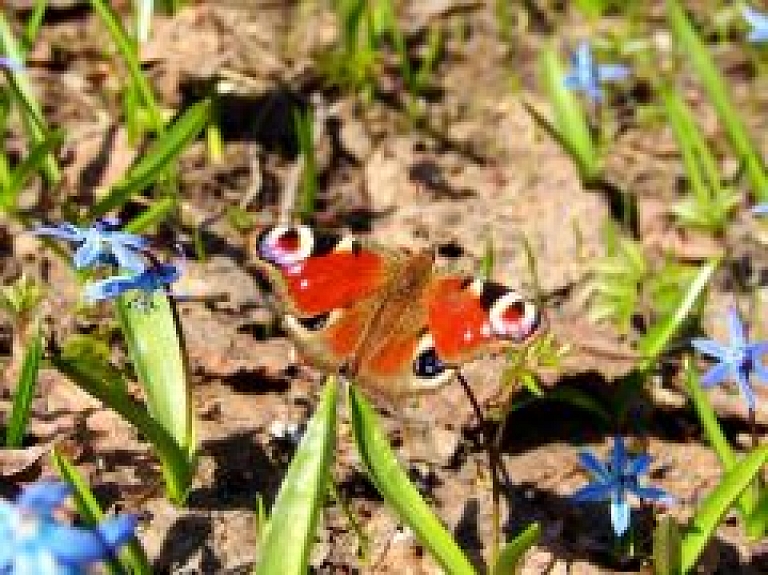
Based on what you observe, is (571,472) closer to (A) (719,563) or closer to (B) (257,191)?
(A) (719,563)

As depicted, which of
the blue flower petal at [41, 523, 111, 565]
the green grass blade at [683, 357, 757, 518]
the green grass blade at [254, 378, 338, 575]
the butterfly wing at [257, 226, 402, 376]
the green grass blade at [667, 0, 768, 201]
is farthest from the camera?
the green grass blade at [667, 0, 768, 201]

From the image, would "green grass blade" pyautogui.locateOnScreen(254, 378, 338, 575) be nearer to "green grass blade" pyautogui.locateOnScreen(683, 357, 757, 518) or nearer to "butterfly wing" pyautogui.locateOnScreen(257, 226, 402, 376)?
"butterfly wing" pyautogui.locateOnScreen(257, 226, 402, 376)

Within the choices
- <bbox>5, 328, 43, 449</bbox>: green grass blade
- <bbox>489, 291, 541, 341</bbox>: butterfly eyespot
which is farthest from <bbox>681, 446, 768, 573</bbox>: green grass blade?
<bbox>5, 328, 43, 449</bbox>: green grass blade

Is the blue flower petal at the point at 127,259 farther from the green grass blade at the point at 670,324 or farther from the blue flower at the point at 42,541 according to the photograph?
the green grass blade at the point at 670,324

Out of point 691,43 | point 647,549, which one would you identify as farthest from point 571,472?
point 691,43

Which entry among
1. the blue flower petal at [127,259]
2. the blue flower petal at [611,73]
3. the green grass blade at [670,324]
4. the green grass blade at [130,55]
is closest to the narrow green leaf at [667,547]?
the green grass blade at [670,324]

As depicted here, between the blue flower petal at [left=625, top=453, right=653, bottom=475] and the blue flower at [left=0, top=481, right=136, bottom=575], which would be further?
the blue flower petal at [left=625, top=453, right=653, bottom=475]
